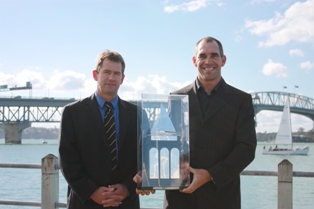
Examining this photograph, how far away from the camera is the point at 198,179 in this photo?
2695mm

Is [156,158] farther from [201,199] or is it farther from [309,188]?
[309,188]

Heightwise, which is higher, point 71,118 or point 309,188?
point 71,118

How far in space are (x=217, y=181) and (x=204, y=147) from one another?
0.82ft

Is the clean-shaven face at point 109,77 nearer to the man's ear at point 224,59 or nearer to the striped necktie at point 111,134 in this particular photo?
the striped necktie at point 111,134

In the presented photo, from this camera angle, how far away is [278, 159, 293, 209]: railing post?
14.5 feet

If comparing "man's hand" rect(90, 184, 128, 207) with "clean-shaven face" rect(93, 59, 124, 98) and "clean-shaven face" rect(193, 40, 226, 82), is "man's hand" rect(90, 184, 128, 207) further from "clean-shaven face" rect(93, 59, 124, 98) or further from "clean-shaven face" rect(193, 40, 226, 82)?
"clean-shaven face" rect(193, 40, 226, 82)

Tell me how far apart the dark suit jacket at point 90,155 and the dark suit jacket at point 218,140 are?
39 centimetres

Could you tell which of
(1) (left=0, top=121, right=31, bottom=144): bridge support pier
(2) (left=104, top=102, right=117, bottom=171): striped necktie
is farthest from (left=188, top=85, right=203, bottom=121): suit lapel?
(1) (left=0, top=121, right=31, bottom=144): bridge support pier

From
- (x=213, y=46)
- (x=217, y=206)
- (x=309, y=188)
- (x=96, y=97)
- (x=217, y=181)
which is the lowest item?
(x=309, y=188)

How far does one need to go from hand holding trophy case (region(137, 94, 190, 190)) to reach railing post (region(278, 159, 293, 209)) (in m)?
2.09

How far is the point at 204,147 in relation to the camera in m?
2.88

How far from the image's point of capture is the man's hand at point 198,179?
2.66 m

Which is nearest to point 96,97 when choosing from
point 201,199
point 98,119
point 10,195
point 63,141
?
point 98,119

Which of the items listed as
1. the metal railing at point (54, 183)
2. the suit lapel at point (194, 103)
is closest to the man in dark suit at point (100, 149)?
the suit lapel at point (194, 103)
